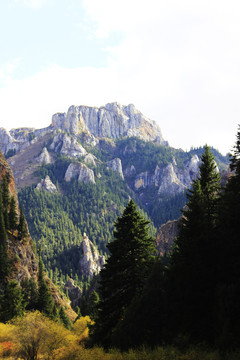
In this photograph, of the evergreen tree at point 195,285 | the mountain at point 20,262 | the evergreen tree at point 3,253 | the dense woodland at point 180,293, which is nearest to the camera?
the dense woodland at point 180,293

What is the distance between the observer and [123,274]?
95.8ft

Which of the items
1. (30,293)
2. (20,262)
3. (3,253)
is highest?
(3,253)

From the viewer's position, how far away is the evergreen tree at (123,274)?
2848 cm

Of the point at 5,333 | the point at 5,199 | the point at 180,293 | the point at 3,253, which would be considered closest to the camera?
the point at 180,293

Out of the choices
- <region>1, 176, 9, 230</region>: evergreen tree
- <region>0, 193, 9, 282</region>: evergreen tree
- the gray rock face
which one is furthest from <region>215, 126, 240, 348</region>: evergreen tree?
the gray rock face

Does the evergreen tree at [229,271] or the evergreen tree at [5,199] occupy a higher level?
the evergreen tree at [5,199]

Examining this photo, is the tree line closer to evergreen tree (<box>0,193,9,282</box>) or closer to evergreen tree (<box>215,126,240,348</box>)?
evergreen tree (<box>215,126,240,348</box>)

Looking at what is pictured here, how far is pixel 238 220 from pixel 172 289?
25.3ft

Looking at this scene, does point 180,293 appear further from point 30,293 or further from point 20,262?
point 20,262

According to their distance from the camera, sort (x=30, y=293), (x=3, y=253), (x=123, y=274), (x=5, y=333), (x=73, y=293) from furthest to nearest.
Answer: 1. (x=73, y=293)
2. (x=3, y=253)
3. (x=30, y=293)
4. (x=5, y=333)
5. (x=123, y=274)

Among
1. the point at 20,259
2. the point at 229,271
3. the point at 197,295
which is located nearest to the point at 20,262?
the point at 20,259

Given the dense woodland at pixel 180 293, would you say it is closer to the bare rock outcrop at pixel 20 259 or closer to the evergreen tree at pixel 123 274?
the evergreen tree at pixel 123 274

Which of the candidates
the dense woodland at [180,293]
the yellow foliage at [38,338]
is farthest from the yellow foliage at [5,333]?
the dense woodland at [180,293]

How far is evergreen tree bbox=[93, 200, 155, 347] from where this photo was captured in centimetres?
2848
